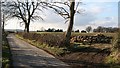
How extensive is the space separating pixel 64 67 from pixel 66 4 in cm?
1130

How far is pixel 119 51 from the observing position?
1595cm

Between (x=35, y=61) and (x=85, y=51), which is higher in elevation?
(x=35, y=61)

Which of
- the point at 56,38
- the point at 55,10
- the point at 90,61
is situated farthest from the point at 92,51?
the point at 55,10

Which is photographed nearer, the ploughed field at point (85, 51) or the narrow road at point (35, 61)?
the narrow road at point (35, 61)

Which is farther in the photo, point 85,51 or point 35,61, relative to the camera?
point 85,51

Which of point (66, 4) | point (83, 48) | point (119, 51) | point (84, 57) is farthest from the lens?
point (66, 4)

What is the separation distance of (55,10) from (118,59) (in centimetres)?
1395

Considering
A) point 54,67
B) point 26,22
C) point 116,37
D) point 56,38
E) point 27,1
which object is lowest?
point 26,22

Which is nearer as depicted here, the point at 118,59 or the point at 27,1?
the point at 118,59

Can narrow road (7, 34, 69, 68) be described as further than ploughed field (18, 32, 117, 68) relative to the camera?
No

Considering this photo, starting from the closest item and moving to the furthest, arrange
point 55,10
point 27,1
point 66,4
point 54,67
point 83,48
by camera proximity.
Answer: point 54,67, point 83,48, point 66,4, point 55,10, point 27,1

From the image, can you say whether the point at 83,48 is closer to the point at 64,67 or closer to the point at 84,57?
the point at 84,57

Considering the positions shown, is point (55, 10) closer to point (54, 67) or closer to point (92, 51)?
point (92, 51)

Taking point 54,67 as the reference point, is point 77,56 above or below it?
below
